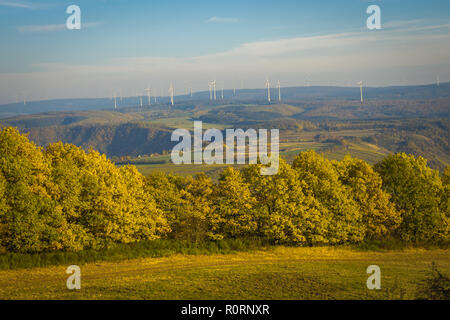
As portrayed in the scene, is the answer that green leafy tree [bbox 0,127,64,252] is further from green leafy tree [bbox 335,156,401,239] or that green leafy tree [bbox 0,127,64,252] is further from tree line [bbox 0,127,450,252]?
green leafy tree [bbox 335,156,401,239]

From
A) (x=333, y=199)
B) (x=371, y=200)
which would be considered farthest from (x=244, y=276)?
(x=371, y=200)

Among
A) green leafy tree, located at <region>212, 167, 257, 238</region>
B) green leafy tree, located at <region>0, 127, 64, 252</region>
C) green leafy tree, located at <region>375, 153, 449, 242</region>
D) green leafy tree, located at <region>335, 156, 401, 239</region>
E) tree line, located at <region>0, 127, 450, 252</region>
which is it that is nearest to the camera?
green leafy tree, located at <region>0, 127, 64, 252</region>

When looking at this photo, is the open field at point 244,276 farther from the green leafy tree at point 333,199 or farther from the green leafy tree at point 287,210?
the green leafy tree at point 333,199
